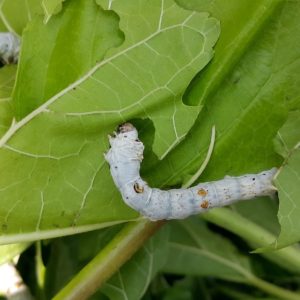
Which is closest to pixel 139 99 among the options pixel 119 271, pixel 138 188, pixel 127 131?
pixel 127 131

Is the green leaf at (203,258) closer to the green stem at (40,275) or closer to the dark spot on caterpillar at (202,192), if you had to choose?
the green stem at (40,275)

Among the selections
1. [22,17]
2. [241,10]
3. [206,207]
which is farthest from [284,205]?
[22,17]

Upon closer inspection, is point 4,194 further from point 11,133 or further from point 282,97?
point 282,97

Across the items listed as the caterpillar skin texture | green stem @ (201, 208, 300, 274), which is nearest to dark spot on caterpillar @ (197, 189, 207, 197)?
the caterpillar skin texture

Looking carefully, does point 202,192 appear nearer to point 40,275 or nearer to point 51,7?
point 51,7

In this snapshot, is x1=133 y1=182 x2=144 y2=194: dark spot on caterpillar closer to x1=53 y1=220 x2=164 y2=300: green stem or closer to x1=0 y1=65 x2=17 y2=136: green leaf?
x1=53 y1=220 x2=164 y2=300: green stem
